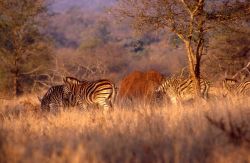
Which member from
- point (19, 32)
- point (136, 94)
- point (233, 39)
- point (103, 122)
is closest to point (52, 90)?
point (136, 94)

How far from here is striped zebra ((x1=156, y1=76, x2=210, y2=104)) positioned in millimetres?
14346

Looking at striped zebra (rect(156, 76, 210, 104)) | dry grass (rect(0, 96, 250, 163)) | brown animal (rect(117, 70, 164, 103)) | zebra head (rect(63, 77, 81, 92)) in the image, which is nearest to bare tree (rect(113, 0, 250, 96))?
striped zebra (rect(156, 76, 210, 104))

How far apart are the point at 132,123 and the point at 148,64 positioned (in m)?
47.7

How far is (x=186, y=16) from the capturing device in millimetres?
13148

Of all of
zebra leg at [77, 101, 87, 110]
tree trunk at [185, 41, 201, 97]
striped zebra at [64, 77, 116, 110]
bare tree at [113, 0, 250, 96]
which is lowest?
zebra leg at [77, 101, 87, 110]

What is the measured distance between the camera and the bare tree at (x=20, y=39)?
2584 cm

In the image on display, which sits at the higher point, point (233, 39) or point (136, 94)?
point (233, 39)

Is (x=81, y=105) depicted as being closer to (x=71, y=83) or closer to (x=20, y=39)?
(x=71, y=83)

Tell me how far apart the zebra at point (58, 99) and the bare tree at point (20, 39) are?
11.6 metres

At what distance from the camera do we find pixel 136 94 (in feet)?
53.7

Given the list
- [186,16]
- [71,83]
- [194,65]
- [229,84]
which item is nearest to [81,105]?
[71,83]

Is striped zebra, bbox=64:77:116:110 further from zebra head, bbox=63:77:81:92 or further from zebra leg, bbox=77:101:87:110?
zebra head, bbox=63:77:81:92

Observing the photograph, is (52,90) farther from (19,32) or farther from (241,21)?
(19,32)

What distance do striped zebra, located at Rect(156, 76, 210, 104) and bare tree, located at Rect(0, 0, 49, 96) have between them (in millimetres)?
12082
